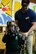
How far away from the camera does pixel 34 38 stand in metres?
2.02

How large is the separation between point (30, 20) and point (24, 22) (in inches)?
2.4

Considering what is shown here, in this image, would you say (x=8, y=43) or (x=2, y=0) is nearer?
(x=8, y=43)

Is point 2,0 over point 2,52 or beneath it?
over

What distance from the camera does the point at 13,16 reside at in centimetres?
209

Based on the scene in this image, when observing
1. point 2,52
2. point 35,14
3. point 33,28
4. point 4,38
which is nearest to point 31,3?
point 35,14

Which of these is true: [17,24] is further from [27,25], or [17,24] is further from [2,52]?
[2,52]

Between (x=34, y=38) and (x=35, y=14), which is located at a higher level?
(x=35, y=14)

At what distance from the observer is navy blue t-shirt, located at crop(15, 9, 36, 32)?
2.00 m

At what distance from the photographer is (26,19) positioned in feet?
6.57

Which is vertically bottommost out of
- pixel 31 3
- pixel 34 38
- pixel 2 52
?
pixel 2 52

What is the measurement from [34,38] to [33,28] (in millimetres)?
97

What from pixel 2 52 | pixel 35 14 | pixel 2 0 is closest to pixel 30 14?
pixel 35 14

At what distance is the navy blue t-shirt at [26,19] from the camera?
6.57 feet

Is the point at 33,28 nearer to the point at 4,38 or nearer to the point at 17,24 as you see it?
the point at 17,24
